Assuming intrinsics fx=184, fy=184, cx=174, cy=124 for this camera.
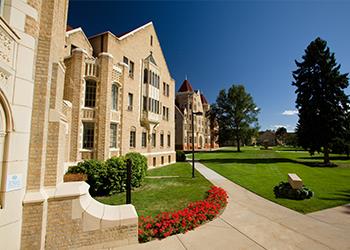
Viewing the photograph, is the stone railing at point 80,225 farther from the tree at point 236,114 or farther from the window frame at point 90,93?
the tree at point 236,114

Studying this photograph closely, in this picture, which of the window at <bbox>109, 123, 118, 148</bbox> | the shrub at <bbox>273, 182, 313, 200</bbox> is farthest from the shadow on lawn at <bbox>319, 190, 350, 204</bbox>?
the window at <bbox>109, 123, 118, 148</bbox>

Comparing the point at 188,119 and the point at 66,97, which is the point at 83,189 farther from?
the point at 188,119

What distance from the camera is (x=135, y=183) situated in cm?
1211

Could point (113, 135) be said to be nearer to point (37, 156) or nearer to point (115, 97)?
point (115, 97)

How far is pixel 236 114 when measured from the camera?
50.0 meters

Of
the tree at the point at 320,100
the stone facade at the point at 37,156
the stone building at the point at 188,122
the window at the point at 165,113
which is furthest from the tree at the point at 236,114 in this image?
the stone facade at the point at 37,156

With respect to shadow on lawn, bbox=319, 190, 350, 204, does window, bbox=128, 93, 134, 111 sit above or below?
above

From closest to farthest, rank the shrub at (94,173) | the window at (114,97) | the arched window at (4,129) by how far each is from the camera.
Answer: the arched window at (4,129) → the shrub at (94,173) → the window at (114,97)

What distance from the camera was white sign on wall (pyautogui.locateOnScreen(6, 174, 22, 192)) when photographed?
4.14 m

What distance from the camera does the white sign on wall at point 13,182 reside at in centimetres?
414

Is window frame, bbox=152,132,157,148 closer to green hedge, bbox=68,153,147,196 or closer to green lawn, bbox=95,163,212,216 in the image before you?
green lawn, bbox=95,163,212,216

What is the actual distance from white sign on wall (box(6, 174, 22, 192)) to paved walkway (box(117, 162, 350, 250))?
10.2 ft

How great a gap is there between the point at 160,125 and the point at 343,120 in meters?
24.4

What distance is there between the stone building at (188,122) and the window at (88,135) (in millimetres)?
36602
